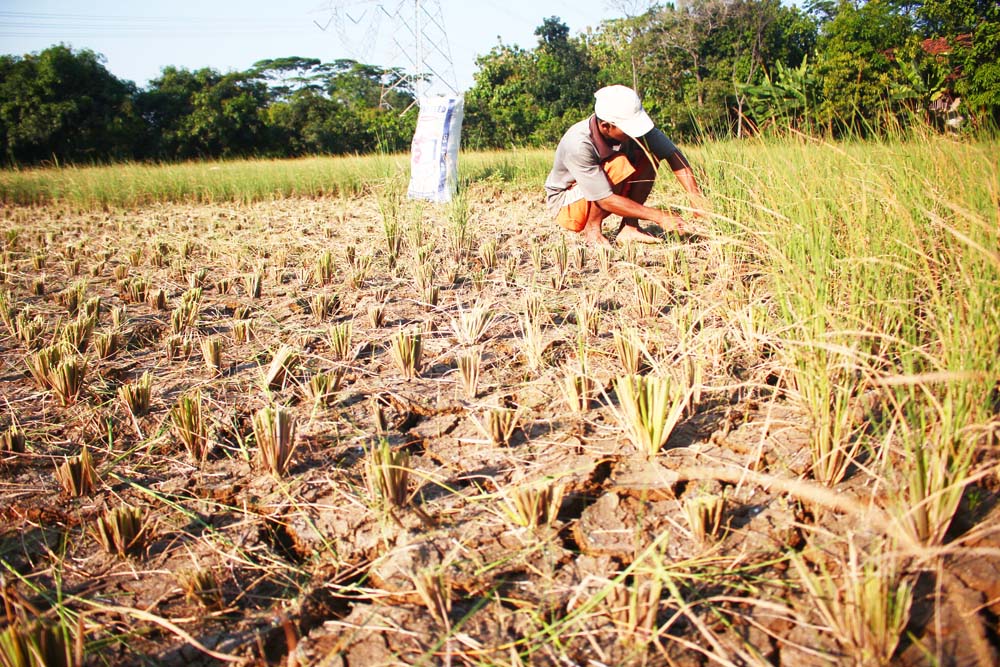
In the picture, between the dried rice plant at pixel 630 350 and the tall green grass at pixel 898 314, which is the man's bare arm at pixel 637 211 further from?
the dried rice plant at pixel 630 350

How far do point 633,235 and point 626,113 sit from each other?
784 millimetres

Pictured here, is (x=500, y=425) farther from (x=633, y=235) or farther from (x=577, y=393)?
(x=633, y=235)

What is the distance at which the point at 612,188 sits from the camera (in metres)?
3.83

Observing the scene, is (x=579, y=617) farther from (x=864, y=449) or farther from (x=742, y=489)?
(x=864, y=449)

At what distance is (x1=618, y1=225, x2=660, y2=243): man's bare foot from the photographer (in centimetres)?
367

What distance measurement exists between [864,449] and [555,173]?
314cm

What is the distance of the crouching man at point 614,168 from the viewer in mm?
3369

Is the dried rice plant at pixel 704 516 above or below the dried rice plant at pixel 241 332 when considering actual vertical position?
below

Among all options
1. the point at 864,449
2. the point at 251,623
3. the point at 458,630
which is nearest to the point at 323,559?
the point at 251,623

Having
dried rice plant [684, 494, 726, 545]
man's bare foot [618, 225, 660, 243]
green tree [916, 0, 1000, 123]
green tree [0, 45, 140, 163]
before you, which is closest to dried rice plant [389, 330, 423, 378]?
dried rice plant [684, 494, 726, 545]

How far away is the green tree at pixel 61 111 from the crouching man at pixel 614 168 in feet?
75.8

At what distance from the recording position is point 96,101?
22.8 m

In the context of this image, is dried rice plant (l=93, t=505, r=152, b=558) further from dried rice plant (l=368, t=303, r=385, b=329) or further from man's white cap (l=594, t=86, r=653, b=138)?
man's white cap (l=594, t=86, r=653, b=138)

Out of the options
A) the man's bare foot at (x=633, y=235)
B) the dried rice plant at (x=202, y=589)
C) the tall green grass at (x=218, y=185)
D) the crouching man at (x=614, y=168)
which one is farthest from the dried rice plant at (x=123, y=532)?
the tall green grass at (x=218, y=185)
